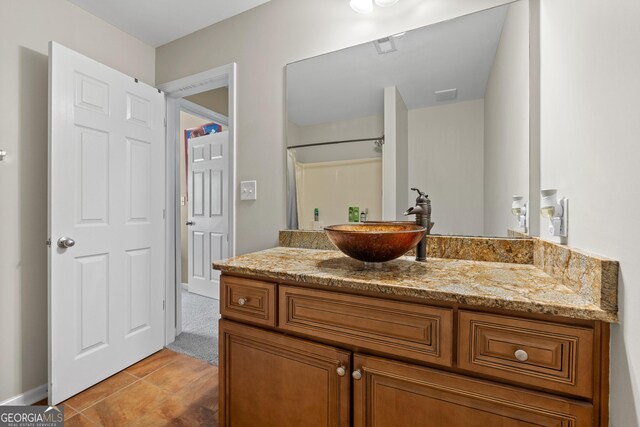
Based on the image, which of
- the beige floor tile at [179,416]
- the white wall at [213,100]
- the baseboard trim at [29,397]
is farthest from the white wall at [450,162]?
the baseboard trim at [29,397]

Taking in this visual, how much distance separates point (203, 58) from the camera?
2123mm

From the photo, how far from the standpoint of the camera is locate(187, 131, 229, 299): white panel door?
11.2 ft

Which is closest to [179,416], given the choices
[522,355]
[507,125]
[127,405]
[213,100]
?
[127,405]

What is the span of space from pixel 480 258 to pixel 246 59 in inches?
71.2

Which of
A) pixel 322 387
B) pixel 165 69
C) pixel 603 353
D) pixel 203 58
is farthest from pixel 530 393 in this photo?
pixel 165 69

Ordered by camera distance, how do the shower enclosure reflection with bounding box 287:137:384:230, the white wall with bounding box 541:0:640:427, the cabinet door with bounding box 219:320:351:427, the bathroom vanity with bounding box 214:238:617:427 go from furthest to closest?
the shower enclosure reflection with bounding box 287:137:384:230 → the cabinet door with bounding box 219:320:351:427 → the bathroom vanity with bounding box 214:238:617:427 → the white wall with bounding box 541:0:640:427

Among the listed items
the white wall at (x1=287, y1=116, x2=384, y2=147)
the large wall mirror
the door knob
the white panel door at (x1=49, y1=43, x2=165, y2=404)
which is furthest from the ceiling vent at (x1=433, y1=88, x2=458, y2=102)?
the door knob

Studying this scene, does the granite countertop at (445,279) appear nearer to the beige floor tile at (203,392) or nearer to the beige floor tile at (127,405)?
the beige floor tile at (203,392)

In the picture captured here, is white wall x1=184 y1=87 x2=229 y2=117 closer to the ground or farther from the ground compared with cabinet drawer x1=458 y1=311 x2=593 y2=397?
farther from the ground

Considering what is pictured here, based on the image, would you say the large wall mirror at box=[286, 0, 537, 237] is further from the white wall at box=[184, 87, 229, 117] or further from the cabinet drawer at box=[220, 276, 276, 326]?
the white wall at box=[184, 87, 229, 117]

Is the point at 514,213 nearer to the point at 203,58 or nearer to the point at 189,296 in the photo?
the point at 203,58

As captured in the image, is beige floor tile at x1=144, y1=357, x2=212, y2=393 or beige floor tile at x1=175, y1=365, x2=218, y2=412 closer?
beige floor tile at x1=175, y1=365, x2=218, y2=412

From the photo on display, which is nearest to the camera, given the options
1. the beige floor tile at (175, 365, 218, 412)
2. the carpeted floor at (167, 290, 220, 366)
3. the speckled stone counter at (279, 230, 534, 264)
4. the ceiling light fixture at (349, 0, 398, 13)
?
the speckled stone counter at (279, 230, 534, 264)

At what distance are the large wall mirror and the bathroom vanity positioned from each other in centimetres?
29
